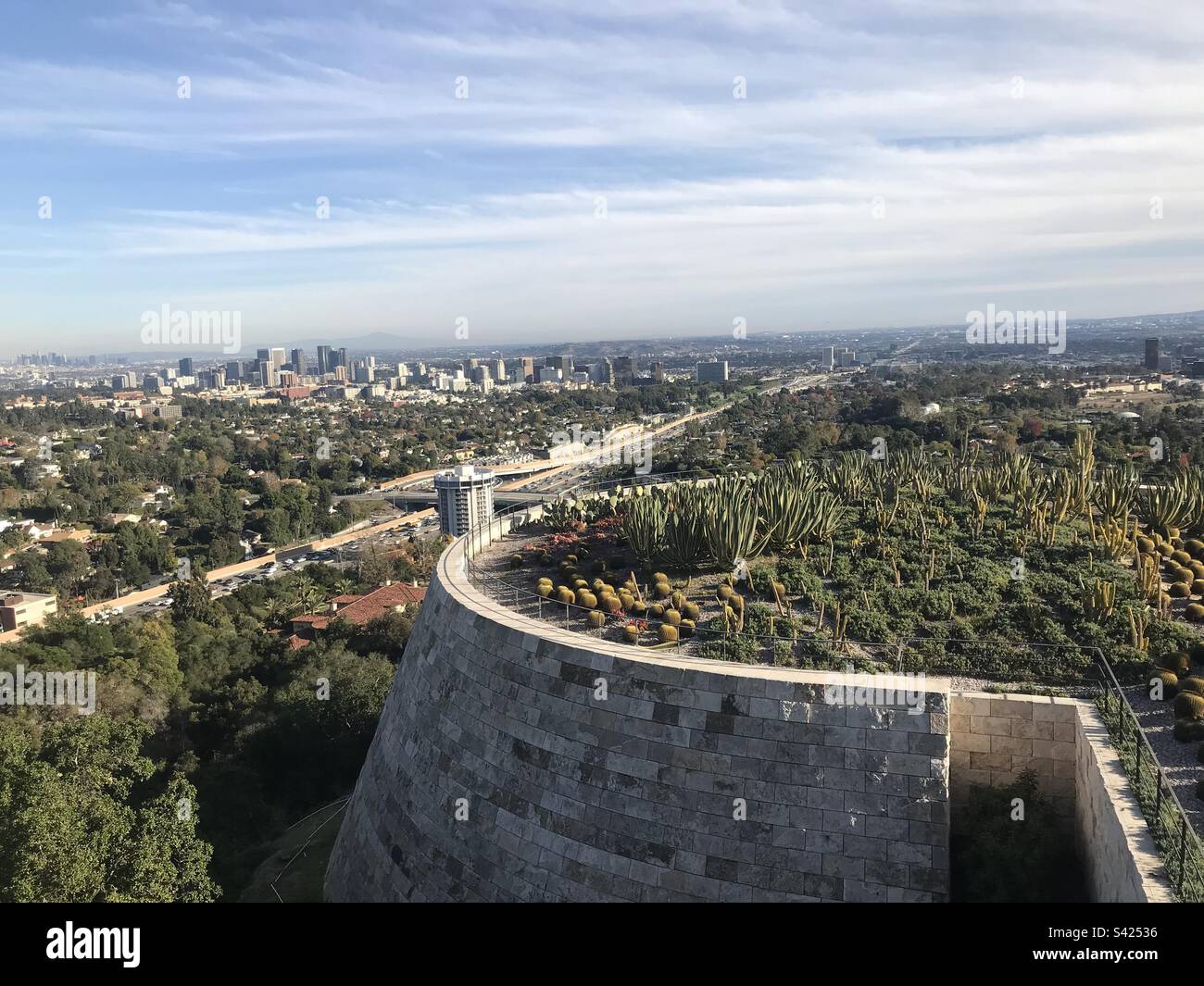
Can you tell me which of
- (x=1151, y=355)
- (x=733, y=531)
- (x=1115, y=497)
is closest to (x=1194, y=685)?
(x=733, y=531)

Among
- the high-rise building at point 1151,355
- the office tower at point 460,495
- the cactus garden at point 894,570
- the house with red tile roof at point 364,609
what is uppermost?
the high-rise building at point 1151,355

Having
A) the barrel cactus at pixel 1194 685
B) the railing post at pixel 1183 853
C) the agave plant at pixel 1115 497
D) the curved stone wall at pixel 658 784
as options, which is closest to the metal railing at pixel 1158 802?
the railing post at pixel 1183 853

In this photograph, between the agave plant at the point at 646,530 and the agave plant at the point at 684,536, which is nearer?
the agave plant at the point at 684,536

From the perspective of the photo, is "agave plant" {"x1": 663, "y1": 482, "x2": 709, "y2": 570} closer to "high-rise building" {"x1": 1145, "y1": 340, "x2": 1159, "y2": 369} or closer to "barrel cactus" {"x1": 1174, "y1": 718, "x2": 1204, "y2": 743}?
"barrel cactus" {"x1": 1174, "y1": 718, "x2": 1204, "y2": 743}

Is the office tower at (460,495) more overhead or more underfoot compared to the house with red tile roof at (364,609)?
more overhead

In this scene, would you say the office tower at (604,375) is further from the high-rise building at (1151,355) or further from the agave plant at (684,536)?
the agave plant at (684,536)

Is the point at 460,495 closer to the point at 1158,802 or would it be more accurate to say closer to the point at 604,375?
the point at 1158,802

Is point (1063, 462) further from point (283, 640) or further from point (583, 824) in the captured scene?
point (283, 640)
